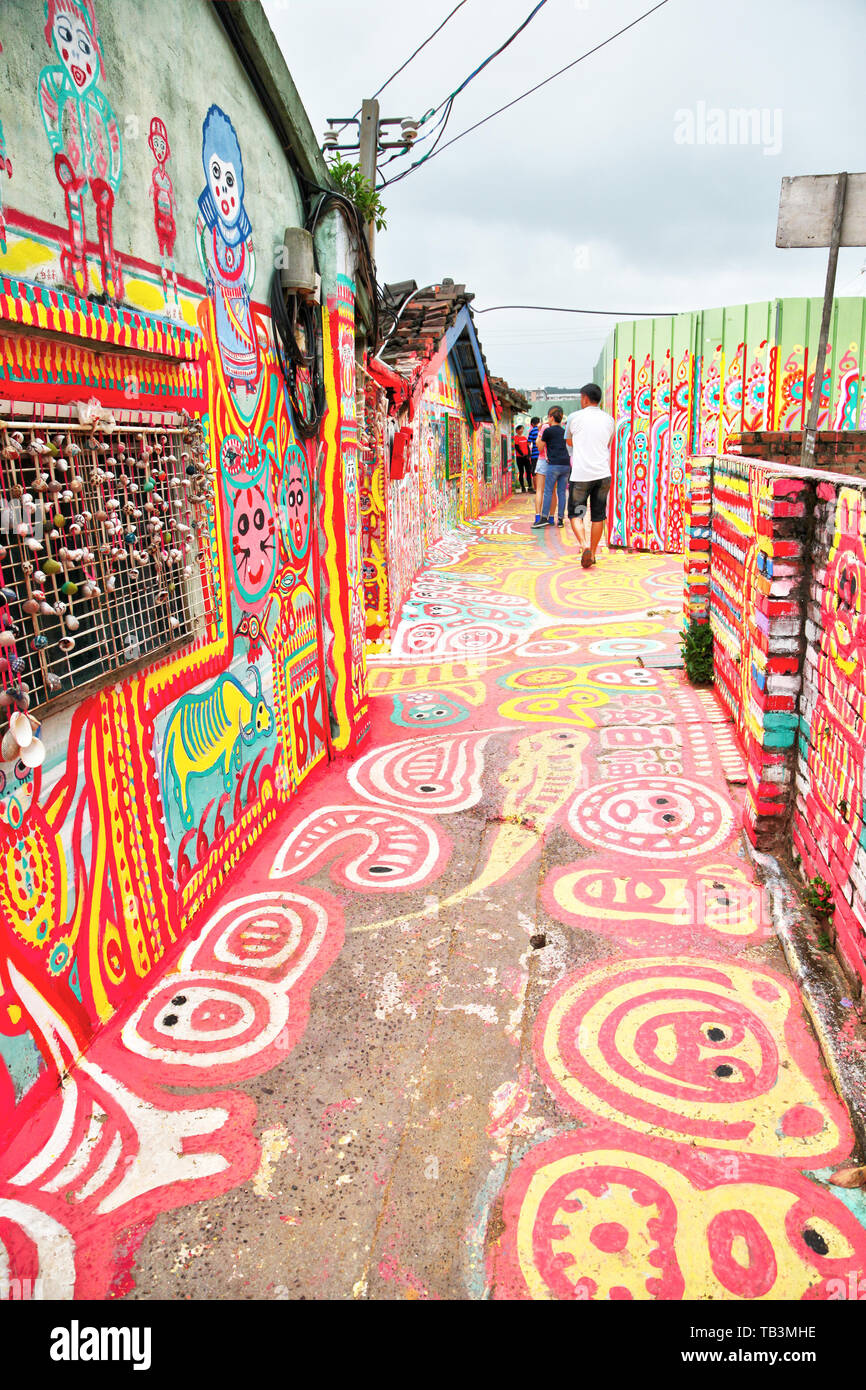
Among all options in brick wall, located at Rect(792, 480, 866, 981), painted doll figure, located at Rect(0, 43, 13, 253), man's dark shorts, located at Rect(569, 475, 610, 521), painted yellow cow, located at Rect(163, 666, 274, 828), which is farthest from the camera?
man's dark shorts, located at Rect(569, 475, 610, 521)

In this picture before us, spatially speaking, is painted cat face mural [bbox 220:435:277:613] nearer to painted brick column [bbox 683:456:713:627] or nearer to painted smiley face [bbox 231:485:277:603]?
painted smiley face [bbox 231:485:277:603]

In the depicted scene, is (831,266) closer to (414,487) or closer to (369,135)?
(414,487)

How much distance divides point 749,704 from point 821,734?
887 mm

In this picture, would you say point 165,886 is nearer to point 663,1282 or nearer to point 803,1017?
point 663,1282

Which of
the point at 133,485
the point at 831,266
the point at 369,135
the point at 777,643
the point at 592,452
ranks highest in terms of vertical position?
the point at 369,135

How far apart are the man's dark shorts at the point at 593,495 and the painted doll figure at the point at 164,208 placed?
24.7ft

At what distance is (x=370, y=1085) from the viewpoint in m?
2.37

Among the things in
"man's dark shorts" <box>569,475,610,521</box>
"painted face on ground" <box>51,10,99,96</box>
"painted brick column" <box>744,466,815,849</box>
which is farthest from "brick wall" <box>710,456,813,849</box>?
"man's dark shorts" <box>569,475,610,521</box>

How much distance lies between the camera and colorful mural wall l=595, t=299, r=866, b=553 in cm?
954

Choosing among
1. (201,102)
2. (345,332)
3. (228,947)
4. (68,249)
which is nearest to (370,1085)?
(228,947)

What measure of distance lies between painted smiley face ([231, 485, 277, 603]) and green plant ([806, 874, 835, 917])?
2.45 m

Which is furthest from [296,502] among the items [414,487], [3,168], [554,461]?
[554,461]

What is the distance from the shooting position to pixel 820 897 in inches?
113

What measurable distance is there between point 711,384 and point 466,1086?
950 cm
